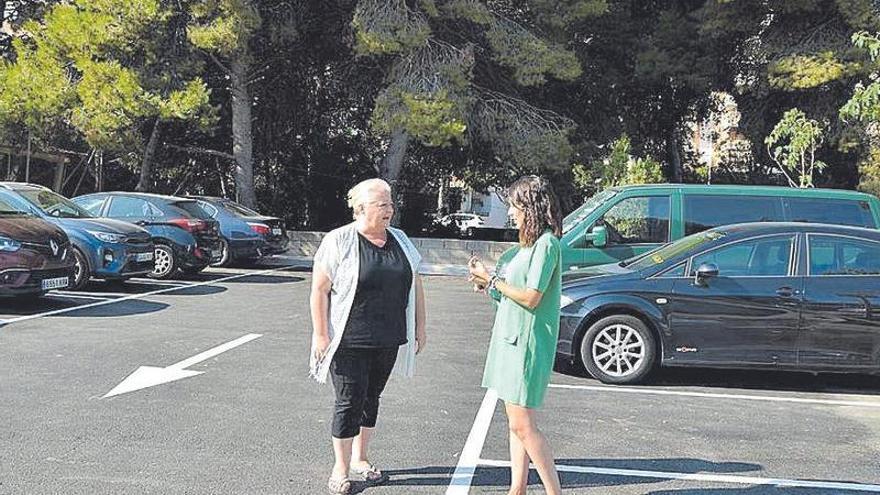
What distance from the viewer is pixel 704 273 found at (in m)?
7.26

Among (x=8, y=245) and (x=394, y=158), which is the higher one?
(x=394, y=158)

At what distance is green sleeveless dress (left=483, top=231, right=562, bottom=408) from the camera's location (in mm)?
4051

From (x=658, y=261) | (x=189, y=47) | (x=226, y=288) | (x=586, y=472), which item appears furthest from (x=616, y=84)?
(x=586, y=472)

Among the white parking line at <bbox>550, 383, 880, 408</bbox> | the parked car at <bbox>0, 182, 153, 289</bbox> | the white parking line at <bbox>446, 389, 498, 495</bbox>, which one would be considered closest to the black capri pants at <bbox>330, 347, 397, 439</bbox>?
the white parking line at <bbox>446, 389, 498, 495</bbox>

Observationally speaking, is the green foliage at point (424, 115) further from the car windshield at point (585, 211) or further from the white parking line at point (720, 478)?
the white parking line at point (720, 478)

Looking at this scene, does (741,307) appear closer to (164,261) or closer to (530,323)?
(530,323)

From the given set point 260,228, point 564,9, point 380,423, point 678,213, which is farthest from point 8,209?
point 564,9

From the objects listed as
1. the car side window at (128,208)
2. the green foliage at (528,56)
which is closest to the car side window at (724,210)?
the car side window at (128,208)

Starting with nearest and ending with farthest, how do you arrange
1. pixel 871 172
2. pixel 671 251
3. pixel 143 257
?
pixel 671 251, pixel 143 257, pixel 871 172

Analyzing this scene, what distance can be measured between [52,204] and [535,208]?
1048cm

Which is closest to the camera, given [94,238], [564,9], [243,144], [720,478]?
[720,478]

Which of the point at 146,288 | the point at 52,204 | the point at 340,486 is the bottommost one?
the point at 340,486

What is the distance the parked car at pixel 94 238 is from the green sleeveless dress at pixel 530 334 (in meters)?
8.77

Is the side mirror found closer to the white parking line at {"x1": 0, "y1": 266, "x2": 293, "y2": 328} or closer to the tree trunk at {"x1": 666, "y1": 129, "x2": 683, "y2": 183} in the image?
the white parking line at {"x1": 0, "y1": 266, "x2": 293, "y2": 328}
